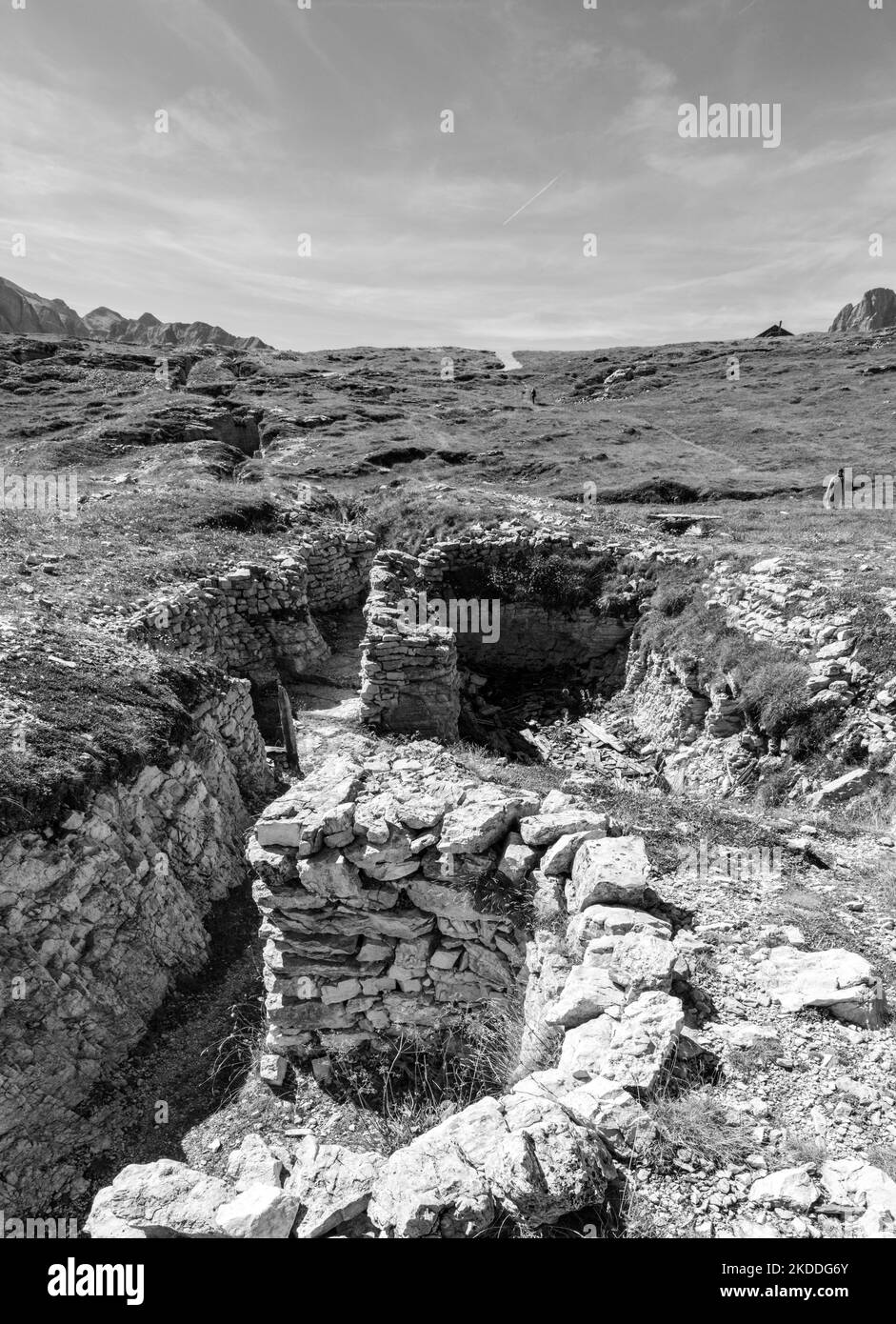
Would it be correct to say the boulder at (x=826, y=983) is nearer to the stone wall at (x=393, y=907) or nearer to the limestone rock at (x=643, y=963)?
the limestone rock at (x=643, y=963)

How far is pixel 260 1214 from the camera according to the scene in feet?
10.6

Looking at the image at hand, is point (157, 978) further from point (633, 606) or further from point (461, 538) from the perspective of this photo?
point (461, 538)

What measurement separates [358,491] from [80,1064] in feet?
100

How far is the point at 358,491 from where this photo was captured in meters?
33.8

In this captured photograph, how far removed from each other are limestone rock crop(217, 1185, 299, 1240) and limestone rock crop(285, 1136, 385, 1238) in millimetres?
117

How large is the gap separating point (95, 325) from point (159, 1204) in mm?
220086

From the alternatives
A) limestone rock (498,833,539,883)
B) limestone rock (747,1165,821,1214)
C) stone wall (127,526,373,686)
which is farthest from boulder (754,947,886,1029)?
stone wall (127,526,373,686)

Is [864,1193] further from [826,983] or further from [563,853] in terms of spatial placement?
[563,853]

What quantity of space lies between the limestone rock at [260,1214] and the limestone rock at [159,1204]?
96 mm

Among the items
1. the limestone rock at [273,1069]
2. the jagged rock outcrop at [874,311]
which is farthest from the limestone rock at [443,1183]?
the jagged rock outcrop at [874,311]

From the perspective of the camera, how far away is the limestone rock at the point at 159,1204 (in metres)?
3.37

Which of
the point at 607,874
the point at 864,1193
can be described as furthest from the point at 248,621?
the point at 864,1193
